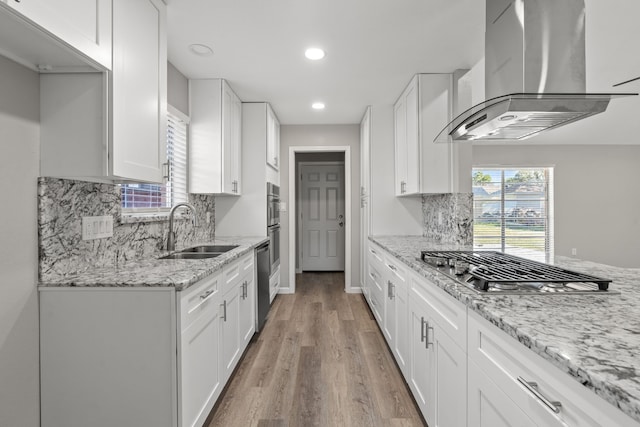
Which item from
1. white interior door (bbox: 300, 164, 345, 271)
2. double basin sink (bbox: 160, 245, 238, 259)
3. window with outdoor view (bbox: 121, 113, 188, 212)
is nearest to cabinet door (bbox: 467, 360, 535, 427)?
double basin sink (bbox: 160, 245, 238, 259)

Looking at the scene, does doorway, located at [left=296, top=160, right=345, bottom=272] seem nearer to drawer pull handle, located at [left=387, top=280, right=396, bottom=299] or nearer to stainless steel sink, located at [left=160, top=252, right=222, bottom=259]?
drawer pull handle, located at [left=387, top=280, right=396, bottom=299]

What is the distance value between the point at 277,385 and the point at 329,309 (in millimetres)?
1695

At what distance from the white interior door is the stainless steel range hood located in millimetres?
4526

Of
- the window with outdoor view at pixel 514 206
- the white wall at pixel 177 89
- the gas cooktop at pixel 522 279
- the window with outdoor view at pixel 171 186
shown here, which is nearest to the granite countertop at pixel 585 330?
the gas cooktop at pixel 522 279

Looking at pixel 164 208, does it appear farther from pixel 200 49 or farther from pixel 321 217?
pixel 321 217

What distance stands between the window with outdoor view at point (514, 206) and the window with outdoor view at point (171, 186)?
5570mm

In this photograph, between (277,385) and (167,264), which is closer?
(167,264)

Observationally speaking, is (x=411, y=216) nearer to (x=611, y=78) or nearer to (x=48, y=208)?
(x=611, y=78)

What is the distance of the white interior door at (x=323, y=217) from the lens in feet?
20.0

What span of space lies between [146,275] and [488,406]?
1.51 m

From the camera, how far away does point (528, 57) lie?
144cm

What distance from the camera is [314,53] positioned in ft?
8.27

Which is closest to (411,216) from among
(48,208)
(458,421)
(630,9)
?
(630,9)

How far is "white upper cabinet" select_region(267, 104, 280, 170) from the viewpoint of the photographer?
3824mm
